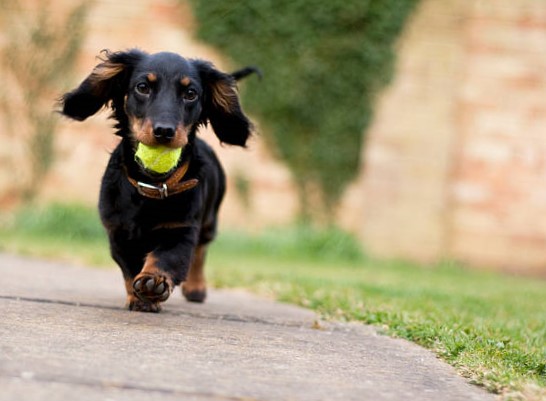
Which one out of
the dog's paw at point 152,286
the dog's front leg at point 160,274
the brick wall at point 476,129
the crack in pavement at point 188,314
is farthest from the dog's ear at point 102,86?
the brick wall at point 476,129

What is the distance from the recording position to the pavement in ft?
9.36

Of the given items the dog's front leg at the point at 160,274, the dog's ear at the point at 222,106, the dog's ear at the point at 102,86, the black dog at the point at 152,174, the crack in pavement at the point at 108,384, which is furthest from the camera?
the dog's ear at the point at 222,106

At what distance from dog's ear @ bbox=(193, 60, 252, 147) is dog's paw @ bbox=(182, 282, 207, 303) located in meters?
0.87

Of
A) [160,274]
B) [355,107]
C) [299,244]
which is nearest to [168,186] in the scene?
[160,274]

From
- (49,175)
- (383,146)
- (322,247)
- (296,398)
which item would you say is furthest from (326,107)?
(296,398)

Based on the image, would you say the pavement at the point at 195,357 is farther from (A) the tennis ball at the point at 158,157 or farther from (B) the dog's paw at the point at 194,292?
(A) the tennis ball at the point at 158,157

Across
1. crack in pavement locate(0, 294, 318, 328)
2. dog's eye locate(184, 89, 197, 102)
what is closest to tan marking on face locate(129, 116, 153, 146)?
dog's eye locate(184, 89, 197, 102)

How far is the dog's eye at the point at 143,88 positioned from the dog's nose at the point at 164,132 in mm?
337

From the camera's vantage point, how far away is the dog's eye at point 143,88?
436cm

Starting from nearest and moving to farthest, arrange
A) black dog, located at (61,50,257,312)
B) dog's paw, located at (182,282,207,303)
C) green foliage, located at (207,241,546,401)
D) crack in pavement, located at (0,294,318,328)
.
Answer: green foliage, located at (207,241,546,401)
black dog, located at (61,50,257,312)
crack in pavement, located at (0,294,318,328)
dog's paw, located at (182,282,207,303)

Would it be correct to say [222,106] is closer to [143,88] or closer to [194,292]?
[143,88]

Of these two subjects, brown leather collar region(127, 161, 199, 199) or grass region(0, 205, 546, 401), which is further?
brown leather collar region(127, 161, 199, 199)

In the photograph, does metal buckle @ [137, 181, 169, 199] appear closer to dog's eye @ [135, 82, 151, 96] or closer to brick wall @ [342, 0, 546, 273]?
dog's eye @ [135, 82, 151, 96]

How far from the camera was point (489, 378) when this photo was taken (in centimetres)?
341
